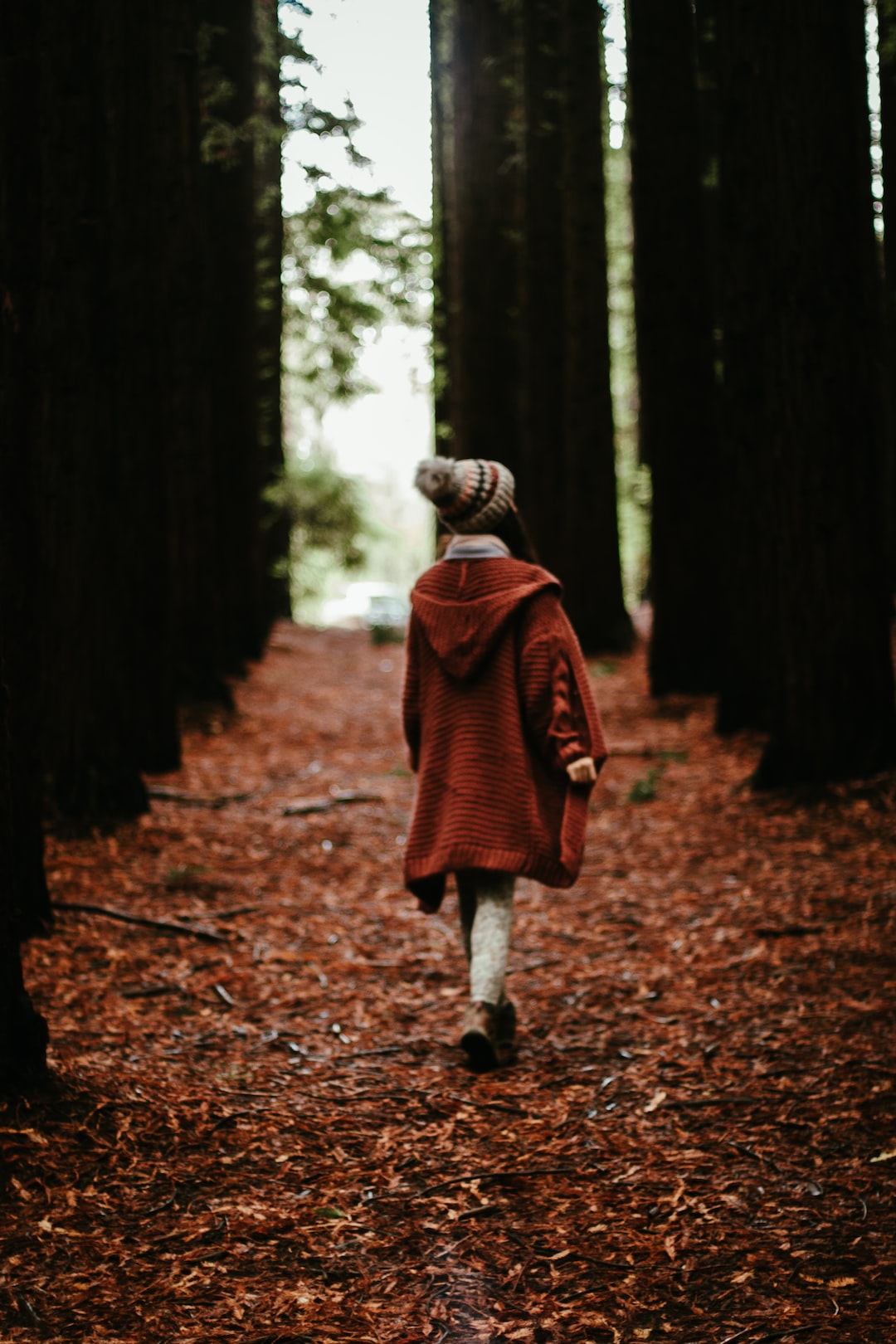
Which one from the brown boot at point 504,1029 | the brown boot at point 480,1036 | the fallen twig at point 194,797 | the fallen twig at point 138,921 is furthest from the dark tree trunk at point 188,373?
the brown boot at point 480,1036

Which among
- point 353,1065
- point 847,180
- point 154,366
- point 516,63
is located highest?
point 516,63

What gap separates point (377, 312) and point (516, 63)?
172 inches

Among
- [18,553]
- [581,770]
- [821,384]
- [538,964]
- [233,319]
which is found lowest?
[538,964]

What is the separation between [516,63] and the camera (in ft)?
51.2

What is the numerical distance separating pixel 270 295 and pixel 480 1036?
17025 millimetres

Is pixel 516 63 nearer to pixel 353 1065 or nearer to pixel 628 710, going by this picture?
pixel 628 710

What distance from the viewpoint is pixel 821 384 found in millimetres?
7062

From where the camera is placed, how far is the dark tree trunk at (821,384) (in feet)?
23.2

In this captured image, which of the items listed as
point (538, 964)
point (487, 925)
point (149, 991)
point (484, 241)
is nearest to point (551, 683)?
point (487, 925)

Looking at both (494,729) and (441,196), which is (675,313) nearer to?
(494,729)

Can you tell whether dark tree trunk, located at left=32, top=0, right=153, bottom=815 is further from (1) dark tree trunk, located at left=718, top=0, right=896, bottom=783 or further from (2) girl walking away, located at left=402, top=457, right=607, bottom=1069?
(1) dark tree trunk, located at left=718, top=0, right=896, bottom=783

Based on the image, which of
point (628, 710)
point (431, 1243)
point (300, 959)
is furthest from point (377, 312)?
point (431, 1243)

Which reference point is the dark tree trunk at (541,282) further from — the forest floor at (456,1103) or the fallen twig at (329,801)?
the forest floor at (456,1103)

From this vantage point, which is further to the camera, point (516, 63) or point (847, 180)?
point (516, 63)
